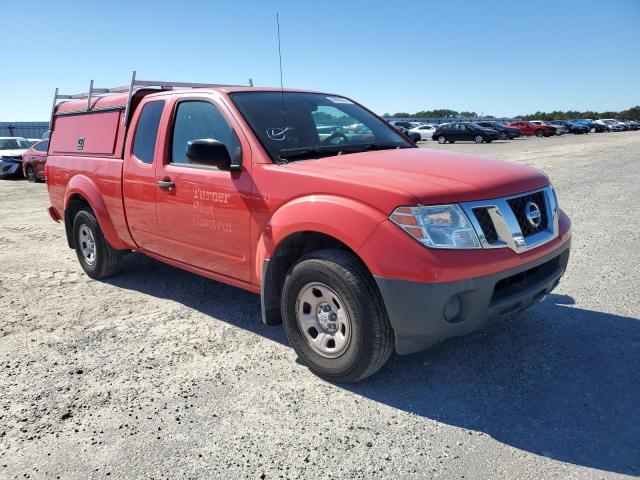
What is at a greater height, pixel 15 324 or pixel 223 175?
pixel 223 175

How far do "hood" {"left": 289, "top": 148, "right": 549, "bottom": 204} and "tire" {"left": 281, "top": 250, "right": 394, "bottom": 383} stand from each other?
0.51 metres

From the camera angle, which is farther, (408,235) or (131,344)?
(131,344)

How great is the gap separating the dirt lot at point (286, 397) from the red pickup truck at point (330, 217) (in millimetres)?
392

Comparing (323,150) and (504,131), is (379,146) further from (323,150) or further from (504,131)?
(504,131)

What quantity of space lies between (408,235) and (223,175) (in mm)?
1605

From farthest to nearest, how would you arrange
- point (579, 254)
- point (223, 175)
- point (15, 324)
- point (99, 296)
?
point (579, 254)
point (99, 296)
point (15, 324)
point (223, 175)

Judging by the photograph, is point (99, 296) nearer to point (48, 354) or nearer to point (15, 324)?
point (15, 324)

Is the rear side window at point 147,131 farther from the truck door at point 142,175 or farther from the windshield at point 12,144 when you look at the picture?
the windshield at point 12,144

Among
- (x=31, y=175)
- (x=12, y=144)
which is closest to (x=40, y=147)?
(x=31, y=175)

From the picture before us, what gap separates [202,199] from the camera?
13.0 ft

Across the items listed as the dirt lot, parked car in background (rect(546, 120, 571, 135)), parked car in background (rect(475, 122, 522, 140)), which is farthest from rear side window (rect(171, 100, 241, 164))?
parked car in background (rect(546, 120, 571, 135))

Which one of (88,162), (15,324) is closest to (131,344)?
(15,324)

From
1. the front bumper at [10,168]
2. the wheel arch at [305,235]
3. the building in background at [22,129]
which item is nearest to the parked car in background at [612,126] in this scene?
the building in background at [22,129]

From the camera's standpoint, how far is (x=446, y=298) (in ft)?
9.07
